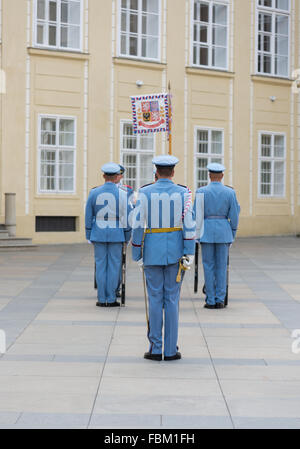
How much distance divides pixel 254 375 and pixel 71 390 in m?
1.52

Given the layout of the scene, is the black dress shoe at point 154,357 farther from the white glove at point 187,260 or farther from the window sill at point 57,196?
the window sill at point 57,196

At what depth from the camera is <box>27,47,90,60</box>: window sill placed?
2117cm

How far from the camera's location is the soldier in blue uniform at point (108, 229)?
1015 centimetres

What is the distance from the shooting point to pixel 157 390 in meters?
5.73

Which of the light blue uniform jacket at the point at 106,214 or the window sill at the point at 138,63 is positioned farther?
the window sill at the point at 138,63

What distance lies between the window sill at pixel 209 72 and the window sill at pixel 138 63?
857mm

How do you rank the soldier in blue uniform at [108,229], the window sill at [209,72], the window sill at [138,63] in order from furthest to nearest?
the window sill at [209,72], the window sill at [138,63], the soldier in blue uniform at [108,229]

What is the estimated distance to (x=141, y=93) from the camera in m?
22.9

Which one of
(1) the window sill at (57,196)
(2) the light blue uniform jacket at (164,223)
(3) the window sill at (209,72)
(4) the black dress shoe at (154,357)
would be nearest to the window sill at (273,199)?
(3) the window sill at (209,72)

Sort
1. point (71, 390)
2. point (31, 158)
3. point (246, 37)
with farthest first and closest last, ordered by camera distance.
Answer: point (246, 37)
point (31, 158)
point (71, 390)

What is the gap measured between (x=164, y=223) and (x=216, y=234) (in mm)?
3065

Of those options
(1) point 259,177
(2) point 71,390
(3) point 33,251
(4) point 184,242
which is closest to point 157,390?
(2) point 71,390

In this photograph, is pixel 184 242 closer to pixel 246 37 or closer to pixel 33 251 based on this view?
pixel 33 251

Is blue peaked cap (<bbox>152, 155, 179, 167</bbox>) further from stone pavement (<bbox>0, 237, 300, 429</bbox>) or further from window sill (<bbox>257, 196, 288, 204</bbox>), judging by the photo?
window sill (<bbox>257, 196, 288, 204</bbox>)
